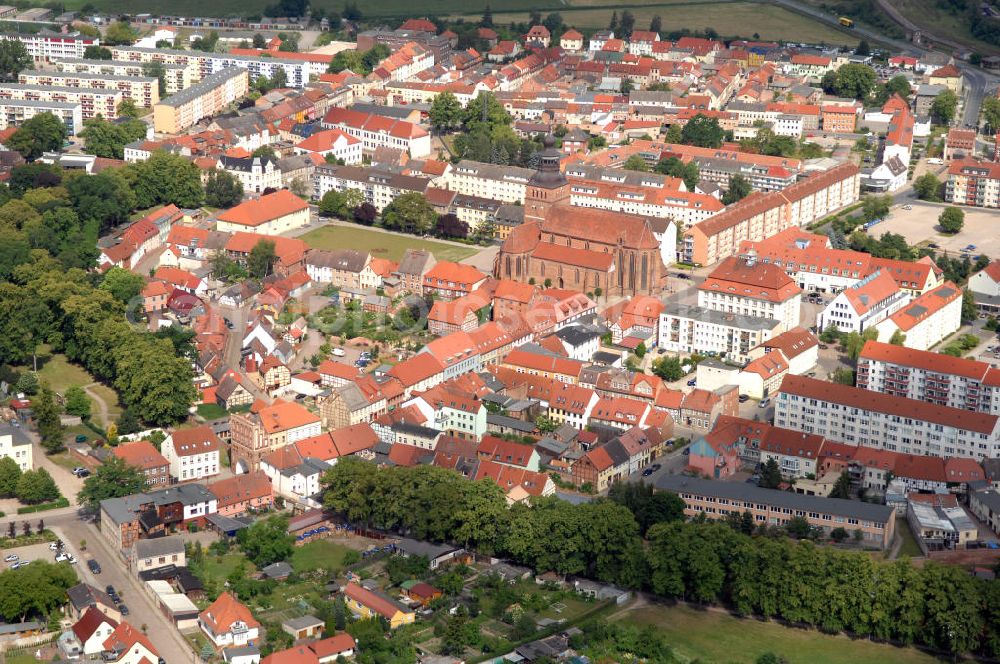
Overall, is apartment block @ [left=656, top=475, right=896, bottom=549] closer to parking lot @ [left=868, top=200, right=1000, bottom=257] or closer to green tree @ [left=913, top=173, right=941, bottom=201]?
parking lot @ [left=868, top=200, right=1000, bottom=257]

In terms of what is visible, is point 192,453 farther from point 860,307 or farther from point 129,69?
point 129,69

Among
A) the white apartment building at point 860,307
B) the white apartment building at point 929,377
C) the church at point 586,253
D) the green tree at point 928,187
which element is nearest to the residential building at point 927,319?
the white apartment building at point 860,307

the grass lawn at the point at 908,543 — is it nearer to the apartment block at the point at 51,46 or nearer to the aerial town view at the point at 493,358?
the aerial town view at the point at 493,358

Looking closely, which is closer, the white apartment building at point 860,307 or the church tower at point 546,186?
the white apartment building at point 860,307

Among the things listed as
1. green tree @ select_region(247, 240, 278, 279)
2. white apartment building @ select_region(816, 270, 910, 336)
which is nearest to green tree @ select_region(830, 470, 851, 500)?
white apartment building @ select_region(816, 270, 910, 336)

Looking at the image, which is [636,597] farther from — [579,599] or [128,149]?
[128,149]

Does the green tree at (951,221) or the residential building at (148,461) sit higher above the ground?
the green tree at (951,221)

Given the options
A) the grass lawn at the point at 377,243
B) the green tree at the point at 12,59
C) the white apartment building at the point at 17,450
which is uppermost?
the green tree at the point at 12,59

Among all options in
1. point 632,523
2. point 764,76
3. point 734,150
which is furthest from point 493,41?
point 632,523
